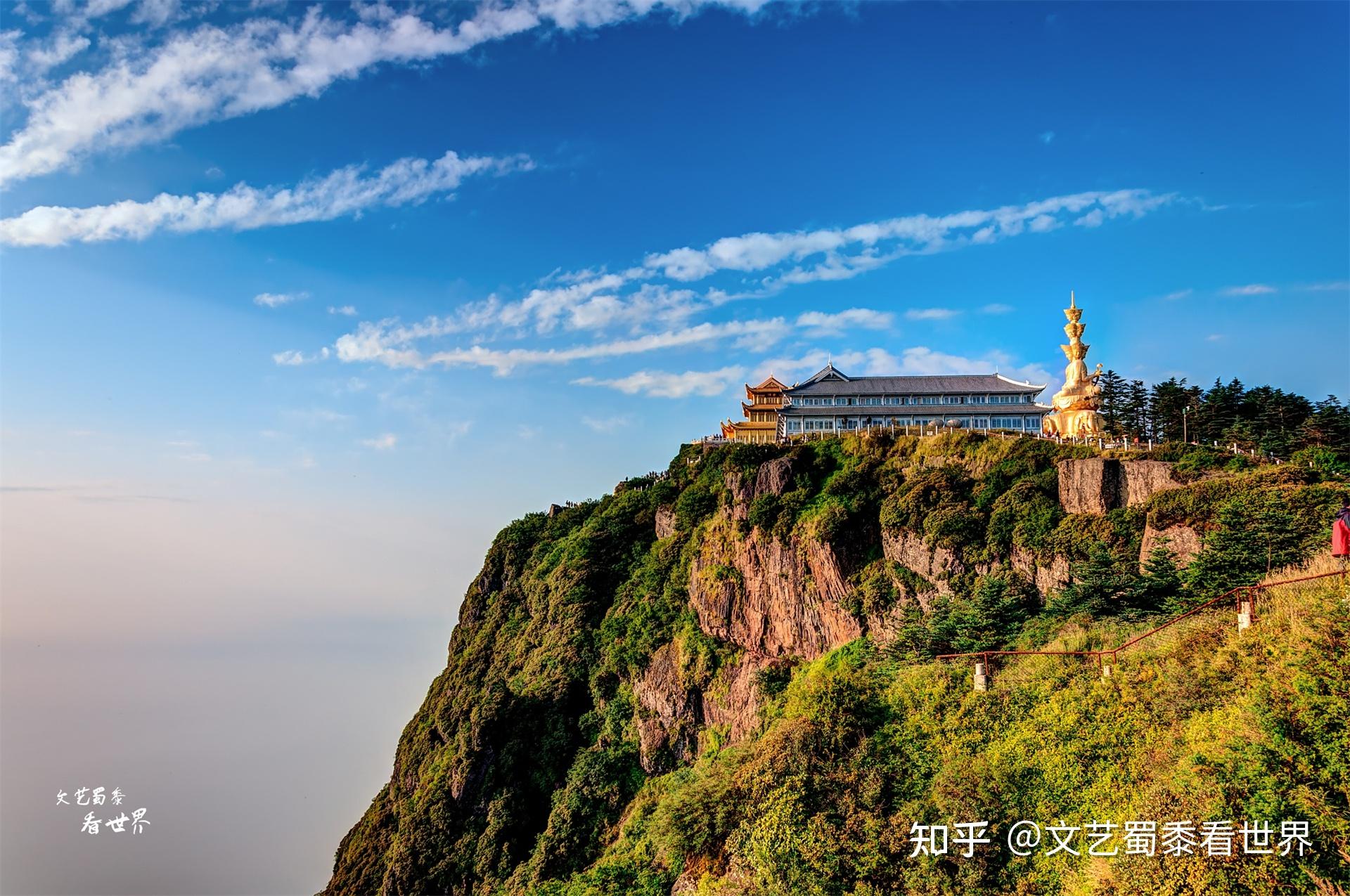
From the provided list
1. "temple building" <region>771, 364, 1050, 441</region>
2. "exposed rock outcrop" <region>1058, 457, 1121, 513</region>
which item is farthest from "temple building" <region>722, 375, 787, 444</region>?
"exposed rock outcrop" <region>1058, 457, 1121, 513</region>

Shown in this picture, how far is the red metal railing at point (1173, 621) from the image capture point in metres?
21.9

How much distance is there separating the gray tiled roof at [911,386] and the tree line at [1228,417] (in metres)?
4.12

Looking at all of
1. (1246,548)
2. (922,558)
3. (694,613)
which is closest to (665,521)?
(694,613)

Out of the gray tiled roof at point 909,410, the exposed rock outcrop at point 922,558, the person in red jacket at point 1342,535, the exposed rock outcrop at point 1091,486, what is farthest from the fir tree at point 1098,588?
the gray tiled roof at point 909,410

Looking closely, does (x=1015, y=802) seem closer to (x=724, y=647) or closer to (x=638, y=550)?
(x=724, y=647)

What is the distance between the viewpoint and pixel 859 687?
28312mm

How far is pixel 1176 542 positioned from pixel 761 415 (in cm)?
2456

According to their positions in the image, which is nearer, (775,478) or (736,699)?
(736,699)

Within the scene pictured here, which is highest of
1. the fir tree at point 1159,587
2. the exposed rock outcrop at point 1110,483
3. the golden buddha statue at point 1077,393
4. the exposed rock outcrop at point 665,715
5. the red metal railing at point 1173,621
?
the golden buddha statue at point 1077,393

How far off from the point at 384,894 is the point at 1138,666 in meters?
33.2

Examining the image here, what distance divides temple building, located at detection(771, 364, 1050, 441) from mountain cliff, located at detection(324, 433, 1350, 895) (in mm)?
5460

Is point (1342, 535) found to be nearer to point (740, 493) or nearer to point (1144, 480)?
point (1144, 480)

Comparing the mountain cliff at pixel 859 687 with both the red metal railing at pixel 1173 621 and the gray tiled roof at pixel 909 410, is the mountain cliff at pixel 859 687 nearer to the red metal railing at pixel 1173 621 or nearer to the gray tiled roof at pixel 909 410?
the red metal railing at pixel 1173 621

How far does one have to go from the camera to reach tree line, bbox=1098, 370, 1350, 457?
3700 centimetres
